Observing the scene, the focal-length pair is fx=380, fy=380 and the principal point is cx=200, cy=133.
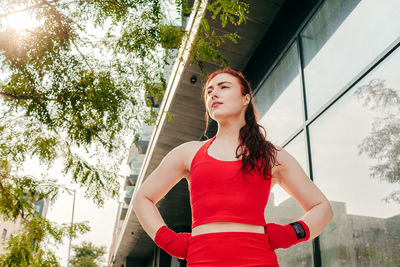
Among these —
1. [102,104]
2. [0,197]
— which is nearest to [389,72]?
[102,104]

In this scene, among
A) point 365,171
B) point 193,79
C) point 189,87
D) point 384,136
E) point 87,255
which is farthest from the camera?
point 87,255

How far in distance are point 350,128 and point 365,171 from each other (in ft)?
1.88

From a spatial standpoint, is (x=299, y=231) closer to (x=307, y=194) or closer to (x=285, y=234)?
(x=285, y=234)

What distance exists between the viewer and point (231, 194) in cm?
160

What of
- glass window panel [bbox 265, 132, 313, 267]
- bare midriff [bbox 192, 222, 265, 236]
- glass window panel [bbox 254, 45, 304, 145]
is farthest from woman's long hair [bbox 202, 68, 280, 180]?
glass window panel [bbox 254, 45, 304, 145]

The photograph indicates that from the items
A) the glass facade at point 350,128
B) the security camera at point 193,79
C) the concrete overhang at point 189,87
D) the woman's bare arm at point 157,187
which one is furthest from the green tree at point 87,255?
the woman's bare arm at point 157,187

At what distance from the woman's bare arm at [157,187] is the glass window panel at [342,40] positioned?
8.58 feet

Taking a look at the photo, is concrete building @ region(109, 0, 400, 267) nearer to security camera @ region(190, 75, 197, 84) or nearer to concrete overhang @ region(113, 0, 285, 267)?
concrete overhang @ region(113, 0, 285, 267)

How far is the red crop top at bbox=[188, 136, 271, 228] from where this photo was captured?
5.16 feet

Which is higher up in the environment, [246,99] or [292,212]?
[292,212]

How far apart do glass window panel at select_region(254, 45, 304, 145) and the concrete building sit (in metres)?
0.02

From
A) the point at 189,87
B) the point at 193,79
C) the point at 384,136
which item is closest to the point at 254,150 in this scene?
the point at 384,136

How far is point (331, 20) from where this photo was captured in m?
4.80

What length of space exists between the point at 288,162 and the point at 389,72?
7.35 feet
